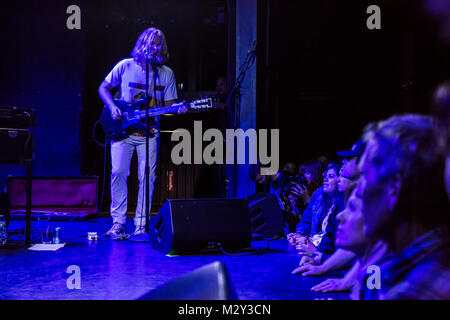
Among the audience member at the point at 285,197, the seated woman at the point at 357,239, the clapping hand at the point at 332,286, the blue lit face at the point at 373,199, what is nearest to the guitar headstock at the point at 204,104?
the audience member at the point at 285,197

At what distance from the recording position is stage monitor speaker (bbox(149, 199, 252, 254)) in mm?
3760

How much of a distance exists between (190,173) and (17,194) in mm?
2425

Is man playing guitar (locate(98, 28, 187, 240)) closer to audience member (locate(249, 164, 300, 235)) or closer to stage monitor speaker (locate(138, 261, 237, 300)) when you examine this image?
audience member (locate(249, 164, 300, 235))

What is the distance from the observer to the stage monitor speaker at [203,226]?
3.76m

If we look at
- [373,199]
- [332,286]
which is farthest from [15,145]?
[373,199]

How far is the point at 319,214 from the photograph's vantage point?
13.5 ft

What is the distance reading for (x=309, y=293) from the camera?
2645 millimetres

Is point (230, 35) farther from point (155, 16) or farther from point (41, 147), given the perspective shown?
point (41, 147)

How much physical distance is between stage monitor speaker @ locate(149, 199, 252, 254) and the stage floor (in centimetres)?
10

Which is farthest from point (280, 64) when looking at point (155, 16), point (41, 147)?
point (41, 147)

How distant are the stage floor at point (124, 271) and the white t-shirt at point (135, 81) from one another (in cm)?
141

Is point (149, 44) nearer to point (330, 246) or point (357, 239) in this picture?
point (330, 246)

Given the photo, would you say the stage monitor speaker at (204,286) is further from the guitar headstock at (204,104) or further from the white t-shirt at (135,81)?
the white t-shirt at (135,81)

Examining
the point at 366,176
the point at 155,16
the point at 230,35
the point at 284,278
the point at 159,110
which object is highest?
the point at 155,16
